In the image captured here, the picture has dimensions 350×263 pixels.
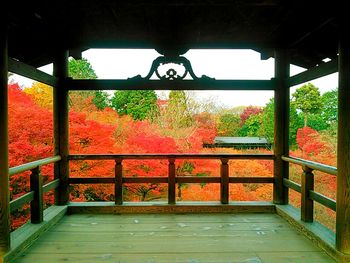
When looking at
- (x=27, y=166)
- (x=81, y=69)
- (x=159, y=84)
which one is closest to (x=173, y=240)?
(x=27, y=166)

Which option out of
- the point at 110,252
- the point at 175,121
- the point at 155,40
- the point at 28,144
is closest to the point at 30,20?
the point at 155,40

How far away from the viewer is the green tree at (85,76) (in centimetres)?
1243

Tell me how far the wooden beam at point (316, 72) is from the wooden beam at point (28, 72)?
3334 mm

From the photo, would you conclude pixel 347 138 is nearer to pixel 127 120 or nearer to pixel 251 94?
pixel 127 120

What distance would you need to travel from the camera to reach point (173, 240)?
10.6 ft

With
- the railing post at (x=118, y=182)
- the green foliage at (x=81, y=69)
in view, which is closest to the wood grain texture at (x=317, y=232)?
the railing post at (x=118, y=182)

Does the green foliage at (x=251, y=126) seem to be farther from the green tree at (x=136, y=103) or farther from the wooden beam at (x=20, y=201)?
the wooden beam at (x=20, y=201)

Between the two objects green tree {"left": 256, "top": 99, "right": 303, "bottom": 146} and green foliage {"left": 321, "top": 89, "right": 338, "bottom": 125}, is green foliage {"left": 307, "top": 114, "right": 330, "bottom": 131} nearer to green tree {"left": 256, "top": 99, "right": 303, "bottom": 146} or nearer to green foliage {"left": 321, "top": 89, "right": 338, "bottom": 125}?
green foliage {"left": 321, "top": 89, "right": 338, "bottom": 125}

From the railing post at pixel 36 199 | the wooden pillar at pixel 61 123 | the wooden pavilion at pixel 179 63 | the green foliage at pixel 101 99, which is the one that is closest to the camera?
the wooden pavilion at pixel 179 63

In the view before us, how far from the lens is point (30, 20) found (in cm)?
336

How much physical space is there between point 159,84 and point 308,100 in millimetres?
13905

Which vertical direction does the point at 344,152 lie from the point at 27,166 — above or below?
above

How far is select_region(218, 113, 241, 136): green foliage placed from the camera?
1391cm

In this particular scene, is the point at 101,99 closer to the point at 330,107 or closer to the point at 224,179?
the point at 330,107
